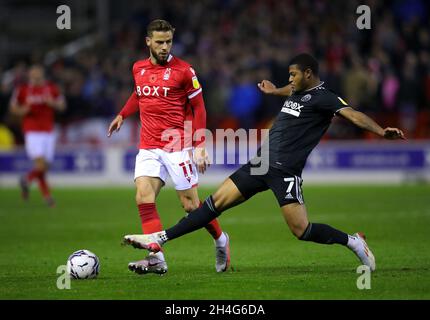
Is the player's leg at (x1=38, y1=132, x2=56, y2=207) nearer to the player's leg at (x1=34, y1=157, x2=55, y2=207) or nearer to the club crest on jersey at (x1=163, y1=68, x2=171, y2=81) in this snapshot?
the player's leg at (x1=34, y1=157, x2=55, y2=207)

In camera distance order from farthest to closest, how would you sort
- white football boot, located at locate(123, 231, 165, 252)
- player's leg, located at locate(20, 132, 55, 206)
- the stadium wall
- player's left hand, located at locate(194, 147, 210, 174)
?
1. the stadium wall
2. player's leg, located at locate(20, 132, 55, 206)
3. player's left hand, located at locate(194, 147, 210, 174)
4. white football boot, located at locate(123, 231, 165, 252)

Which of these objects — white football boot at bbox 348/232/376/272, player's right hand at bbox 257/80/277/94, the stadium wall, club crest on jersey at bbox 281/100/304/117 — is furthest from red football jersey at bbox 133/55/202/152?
the stadium wall

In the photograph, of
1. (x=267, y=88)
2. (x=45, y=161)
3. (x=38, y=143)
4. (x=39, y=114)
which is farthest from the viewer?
(x=45, y=161)

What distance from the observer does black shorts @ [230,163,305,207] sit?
9164 millimetres

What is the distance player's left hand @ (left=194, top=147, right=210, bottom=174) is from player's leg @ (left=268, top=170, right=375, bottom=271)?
68 cm

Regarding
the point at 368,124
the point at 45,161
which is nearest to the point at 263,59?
the point at 45,161

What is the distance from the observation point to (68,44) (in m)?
31.9

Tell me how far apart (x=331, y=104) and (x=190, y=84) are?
5.40 ft

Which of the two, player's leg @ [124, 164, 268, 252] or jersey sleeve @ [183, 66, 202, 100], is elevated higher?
jersey sleeve @ [183, 66, 202, 100]

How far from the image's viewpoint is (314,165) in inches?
947

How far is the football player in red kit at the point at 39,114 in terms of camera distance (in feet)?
61.4

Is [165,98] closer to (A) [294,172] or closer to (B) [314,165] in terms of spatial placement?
(A) [294,172]

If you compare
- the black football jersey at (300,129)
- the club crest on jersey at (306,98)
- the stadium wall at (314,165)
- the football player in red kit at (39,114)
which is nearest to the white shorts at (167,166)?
the black football jersey at (300,129)

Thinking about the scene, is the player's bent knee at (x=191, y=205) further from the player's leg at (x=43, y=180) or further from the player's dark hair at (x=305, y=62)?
the player's leg at (x=43, y=180)
